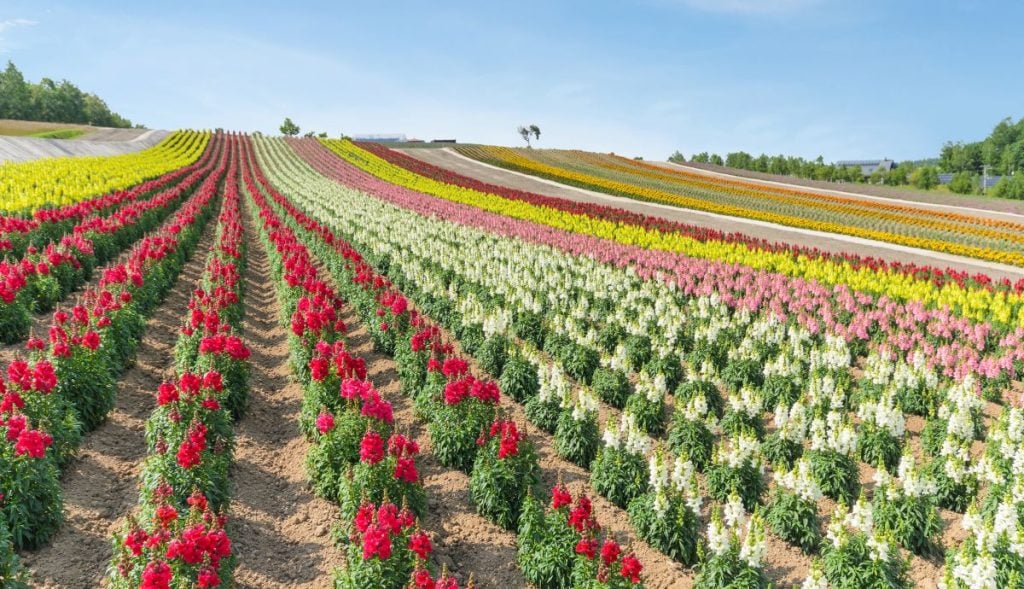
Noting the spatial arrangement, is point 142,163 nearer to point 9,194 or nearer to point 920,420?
point 9,194

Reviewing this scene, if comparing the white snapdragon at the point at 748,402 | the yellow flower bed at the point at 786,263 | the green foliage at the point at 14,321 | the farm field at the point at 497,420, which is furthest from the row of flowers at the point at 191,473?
the yellow flower bed at the point at 786,263

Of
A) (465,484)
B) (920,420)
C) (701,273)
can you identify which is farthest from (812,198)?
(465,484)

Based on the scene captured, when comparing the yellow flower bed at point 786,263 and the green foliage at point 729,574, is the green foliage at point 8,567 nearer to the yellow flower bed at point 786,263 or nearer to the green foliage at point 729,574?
the green foliage at point 729,574

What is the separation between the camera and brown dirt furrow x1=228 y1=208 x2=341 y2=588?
259 inches

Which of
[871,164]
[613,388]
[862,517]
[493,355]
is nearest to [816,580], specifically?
[862,517]

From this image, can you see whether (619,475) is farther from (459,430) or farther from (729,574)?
(459,430)

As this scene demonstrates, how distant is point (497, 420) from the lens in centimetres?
768

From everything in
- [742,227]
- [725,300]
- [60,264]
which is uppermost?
[742,227]

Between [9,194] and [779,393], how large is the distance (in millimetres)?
31211

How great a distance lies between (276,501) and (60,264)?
11.0 metres

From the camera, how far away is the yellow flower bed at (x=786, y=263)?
15133 millimetres

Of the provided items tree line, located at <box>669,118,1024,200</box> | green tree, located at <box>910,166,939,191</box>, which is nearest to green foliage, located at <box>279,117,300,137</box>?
tree line, located at <box>669,118,1024,200</box>

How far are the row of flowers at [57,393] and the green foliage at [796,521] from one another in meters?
8.12

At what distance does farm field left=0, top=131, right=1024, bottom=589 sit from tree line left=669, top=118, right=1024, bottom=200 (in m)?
57.6
